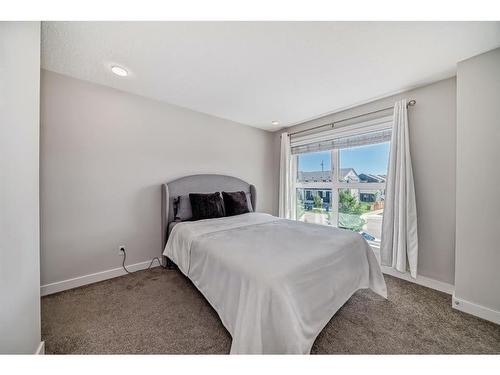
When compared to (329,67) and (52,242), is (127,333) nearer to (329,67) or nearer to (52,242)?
(52,242)

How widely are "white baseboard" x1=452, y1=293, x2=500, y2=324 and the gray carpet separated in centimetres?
6

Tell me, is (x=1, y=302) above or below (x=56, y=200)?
below

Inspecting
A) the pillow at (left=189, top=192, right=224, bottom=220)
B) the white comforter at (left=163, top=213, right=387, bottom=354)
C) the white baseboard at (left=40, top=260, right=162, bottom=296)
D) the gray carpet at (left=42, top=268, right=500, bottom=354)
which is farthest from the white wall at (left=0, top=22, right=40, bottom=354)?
the pillow at (left=189, top=192, right=224, bottom=220)

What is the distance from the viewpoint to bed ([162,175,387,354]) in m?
1.03

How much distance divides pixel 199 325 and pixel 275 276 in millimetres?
848

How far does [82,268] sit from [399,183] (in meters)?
3.65

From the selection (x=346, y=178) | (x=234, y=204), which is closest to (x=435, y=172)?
(x=346, y=178)

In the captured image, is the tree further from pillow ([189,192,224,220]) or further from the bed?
pillow ([189,192,224,220])

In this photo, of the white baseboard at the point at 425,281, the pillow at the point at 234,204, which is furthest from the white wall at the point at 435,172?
the pillow at the point at 234,204

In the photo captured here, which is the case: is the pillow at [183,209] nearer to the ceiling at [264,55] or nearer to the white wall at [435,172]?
the ceiling at [264,55]

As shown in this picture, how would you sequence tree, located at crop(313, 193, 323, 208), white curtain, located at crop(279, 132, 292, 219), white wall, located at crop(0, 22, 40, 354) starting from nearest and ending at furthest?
1. white wall, located at crop(0, 22, 40, 354)
2. tree, located at crop(313, 193, 323, 208)
3. white curtain, located at crop(279, 132, 292, 219)

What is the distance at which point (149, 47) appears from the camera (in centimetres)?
151

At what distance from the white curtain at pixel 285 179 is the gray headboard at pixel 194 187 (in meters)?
0.58
